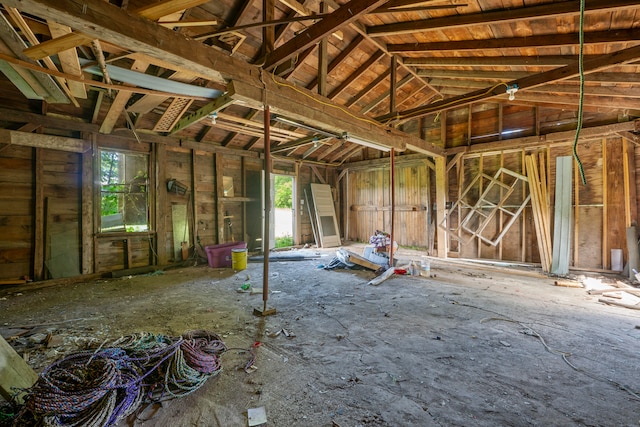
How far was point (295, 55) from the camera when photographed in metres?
3.25

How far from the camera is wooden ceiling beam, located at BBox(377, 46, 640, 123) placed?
3.13 m

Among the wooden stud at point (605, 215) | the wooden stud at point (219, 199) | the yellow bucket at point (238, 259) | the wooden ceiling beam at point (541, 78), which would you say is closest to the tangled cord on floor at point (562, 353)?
the wooden ceiling beam at point (541, 78)

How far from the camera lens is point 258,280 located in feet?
16.3

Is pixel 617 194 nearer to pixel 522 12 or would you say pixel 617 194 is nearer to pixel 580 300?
pixel 580 300

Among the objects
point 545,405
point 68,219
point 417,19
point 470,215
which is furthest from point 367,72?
point 68,219

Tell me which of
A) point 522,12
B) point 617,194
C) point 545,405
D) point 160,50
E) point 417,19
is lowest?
point 545,405

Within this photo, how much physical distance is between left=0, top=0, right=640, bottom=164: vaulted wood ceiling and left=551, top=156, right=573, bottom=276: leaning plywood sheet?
1.15m

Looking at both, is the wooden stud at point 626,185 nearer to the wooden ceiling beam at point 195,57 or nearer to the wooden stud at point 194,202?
the wooden ceiling beam at point 195,57

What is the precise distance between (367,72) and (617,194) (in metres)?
5.23

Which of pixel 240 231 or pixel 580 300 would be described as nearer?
pixel 580 300

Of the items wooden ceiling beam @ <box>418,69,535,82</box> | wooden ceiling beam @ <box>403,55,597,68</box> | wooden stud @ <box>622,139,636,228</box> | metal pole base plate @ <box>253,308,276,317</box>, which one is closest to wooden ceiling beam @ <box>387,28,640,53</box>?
wooden ceiling beam @ <box>403,55,597,68</box>

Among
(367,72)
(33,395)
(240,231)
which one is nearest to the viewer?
(33,395)

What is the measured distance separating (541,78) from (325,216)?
623cm

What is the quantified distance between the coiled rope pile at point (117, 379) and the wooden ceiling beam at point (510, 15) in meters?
4.51
